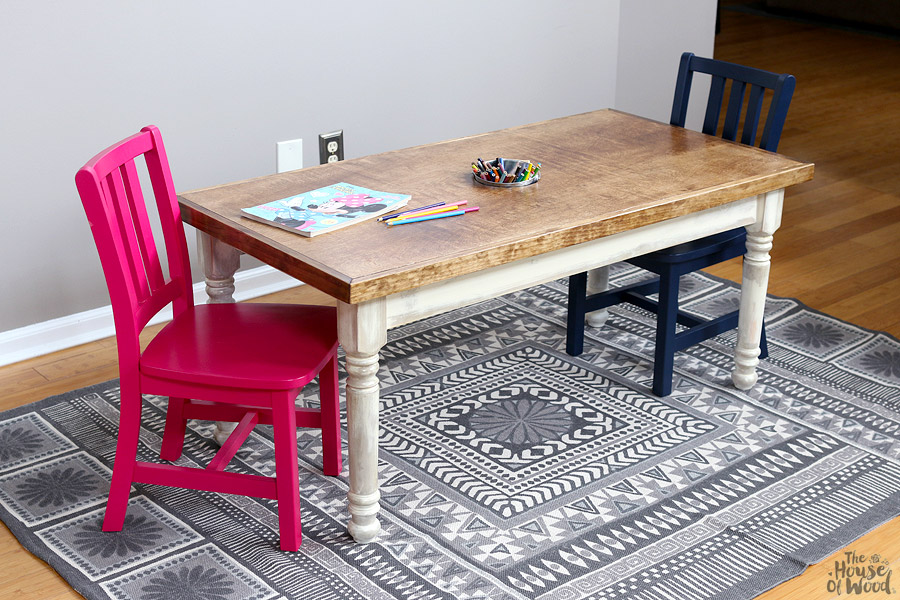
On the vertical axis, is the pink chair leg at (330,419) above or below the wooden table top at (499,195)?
below

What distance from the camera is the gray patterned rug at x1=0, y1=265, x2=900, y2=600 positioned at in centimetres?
215

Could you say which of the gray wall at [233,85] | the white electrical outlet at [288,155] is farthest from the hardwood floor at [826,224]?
the white electrical outlet at [288,155]

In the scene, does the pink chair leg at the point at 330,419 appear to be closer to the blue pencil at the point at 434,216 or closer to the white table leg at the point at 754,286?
the blue pencil at the point at 434,216

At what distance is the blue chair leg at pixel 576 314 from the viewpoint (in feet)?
9.78

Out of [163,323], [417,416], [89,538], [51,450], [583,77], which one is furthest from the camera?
[583,77]

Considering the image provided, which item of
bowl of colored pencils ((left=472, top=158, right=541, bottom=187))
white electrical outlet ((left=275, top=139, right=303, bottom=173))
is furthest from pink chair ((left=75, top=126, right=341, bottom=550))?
white electrical outlet ((left=275, top=139, right=303, bottom=173))

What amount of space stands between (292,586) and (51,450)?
88 centimetres

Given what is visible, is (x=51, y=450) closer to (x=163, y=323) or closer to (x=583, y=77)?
(x=163, y=323)

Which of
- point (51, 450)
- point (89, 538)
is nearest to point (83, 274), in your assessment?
point (51, 450)

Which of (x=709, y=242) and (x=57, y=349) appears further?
(x=57, y=349)

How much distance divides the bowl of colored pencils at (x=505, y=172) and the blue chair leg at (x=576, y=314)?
518 millimetres

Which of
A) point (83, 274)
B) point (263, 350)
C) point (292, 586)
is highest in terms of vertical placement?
point (263, 350)

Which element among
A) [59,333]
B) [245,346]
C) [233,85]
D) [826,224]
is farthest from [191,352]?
[826,224]

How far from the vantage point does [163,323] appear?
3.33m
